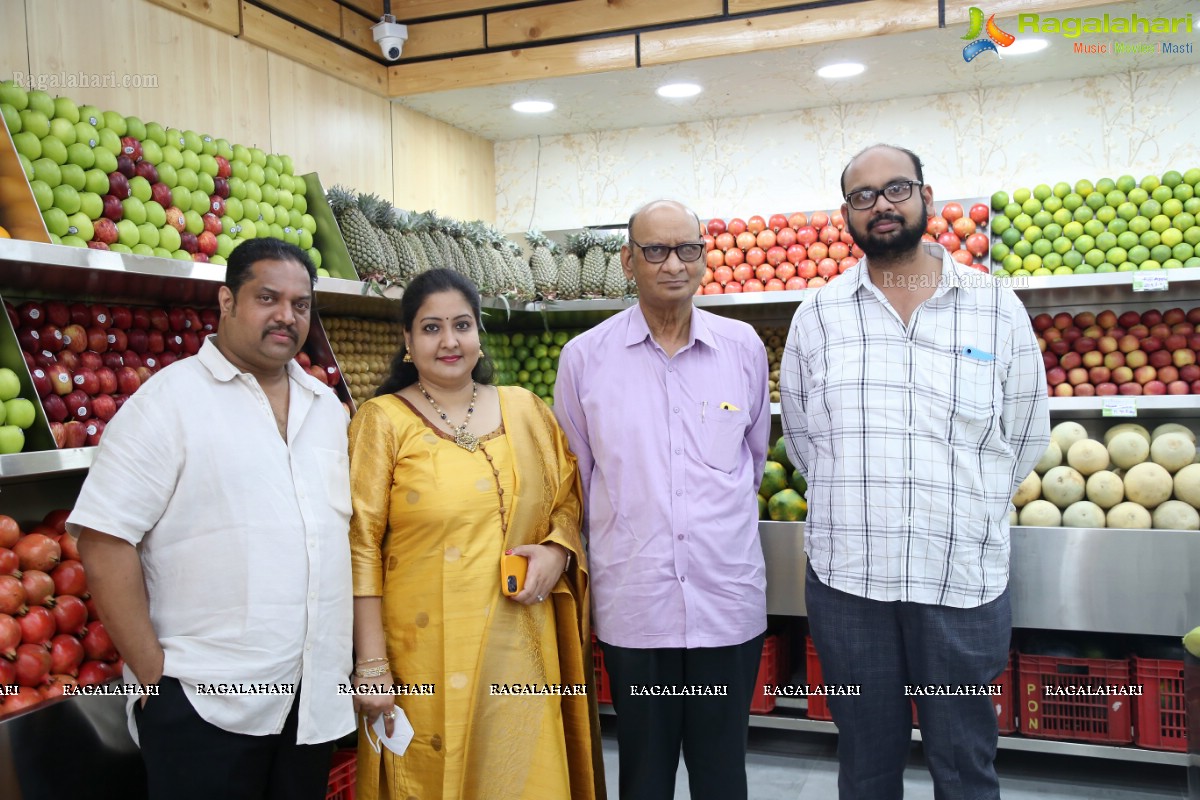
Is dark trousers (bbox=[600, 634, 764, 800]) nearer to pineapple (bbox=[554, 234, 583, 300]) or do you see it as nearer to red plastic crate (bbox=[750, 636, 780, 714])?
red plastic crate (bbox=[750, 636, 780, 714])

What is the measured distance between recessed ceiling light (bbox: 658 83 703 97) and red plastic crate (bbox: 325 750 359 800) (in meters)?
3.86

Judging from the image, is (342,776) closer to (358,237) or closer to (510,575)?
(510,575)

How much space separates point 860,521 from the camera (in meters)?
2.36

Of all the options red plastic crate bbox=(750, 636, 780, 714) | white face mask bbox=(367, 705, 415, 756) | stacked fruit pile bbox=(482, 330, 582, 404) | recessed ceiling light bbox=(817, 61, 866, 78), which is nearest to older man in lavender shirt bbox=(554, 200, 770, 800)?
white face mask bbox=(367, 705, 415, 756)

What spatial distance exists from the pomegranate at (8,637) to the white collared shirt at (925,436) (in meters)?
2.03

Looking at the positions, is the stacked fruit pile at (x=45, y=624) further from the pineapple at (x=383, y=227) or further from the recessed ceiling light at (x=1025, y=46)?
the recessed ceiling light at (x=1025, y=46)

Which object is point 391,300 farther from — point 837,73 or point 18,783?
point 837,73

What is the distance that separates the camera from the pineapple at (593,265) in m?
4.79

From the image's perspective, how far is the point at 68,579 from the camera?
2.48 metres

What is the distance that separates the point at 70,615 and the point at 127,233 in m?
1.16

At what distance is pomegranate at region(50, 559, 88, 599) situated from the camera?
8.12 ft

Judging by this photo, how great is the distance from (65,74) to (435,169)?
2537 mm

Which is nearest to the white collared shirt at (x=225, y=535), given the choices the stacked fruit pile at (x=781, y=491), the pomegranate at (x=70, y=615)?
the pomegranate at (x=70, y=615)

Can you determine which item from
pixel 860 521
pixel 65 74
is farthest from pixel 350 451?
pixel 65 74
